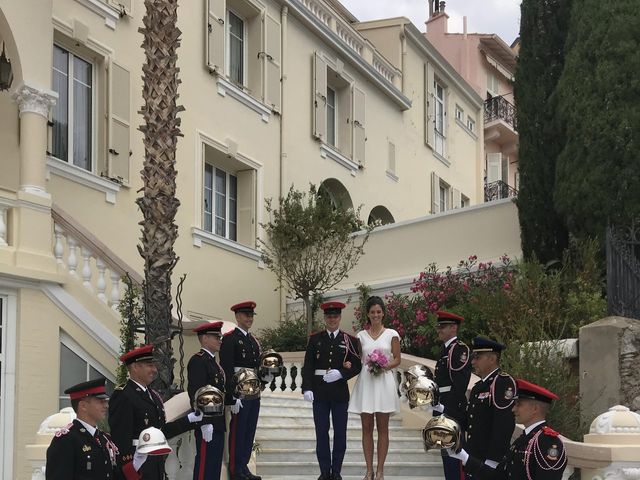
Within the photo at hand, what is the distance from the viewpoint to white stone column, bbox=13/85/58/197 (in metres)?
12.7

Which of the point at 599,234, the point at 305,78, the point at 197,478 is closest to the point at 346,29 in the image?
the point at 305,78

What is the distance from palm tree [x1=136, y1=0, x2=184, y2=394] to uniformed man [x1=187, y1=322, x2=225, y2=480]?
1.82 m

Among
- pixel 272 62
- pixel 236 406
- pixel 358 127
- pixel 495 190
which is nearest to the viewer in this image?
pixel 236 406

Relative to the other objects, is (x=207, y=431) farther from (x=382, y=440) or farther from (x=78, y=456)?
(x=78, y=456)

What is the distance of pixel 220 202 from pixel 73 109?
4218 millimetres

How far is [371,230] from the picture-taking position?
19500 millimetres

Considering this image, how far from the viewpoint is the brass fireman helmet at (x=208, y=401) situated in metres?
9.05

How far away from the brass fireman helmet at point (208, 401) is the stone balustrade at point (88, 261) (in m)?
4.38

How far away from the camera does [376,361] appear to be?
10469 mm

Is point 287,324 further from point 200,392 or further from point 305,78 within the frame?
point 200,392

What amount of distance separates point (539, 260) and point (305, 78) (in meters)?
6.99

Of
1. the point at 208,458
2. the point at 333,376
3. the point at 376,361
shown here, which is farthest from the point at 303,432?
the point at 208,458

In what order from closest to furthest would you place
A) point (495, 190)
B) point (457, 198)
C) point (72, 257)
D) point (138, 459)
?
point (138, 459) → point (72, 257) → point (457, 198) → point (495, 190)

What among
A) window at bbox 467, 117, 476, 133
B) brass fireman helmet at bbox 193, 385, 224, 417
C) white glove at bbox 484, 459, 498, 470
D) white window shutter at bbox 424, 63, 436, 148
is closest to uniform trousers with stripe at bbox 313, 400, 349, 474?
brass fireman helmet at bbox 193, 385, 224, 417
